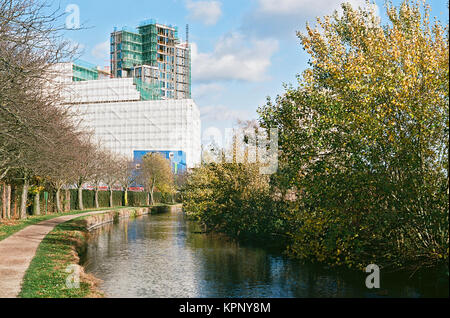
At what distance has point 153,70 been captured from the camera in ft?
480

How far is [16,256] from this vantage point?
49.1 feet

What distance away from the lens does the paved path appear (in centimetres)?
1077

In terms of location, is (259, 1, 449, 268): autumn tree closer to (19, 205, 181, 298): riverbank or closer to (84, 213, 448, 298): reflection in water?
(84, 213, 448, 298): reflection in water

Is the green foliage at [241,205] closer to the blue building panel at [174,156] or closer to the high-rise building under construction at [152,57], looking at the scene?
the blue building panel at [174,156]

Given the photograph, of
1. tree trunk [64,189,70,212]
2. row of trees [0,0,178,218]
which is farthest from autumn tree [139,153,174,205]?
tree trunk [64,189,70,212]

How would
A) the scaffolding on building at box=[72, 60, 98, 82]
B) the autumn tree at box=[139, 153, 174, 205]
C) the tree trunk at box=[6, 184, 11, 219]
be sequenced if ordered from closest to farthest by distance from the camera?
1. the tree trunk at box=[6, 184, 11, 219]
2. the autumn tree at box=[139, 153, 174, 205]
3. the scaffolding on building at box=[72, 60, 98, 82]

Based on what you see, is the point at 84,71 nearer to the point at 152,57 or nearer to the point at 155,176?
the point at 152,57

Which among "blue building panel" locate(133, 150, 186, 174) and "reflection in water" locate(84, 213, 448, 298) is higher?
"blue building panel" locate(133, 150, 186, 174)

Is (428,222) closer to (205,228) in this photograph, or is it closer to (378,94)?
(378,94)

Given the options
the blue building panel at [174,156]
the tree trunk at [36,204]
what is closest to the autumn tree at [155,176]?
the blue building panel at [174,156]

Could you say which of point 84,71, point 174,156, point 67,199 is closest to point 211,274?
point 67,199

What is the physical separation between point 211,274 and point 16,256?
247 inches

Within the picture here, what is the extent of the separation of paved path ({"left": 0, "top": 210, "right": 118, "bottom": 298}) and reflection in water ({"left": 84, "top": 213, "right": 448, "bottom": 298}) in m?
2.15
